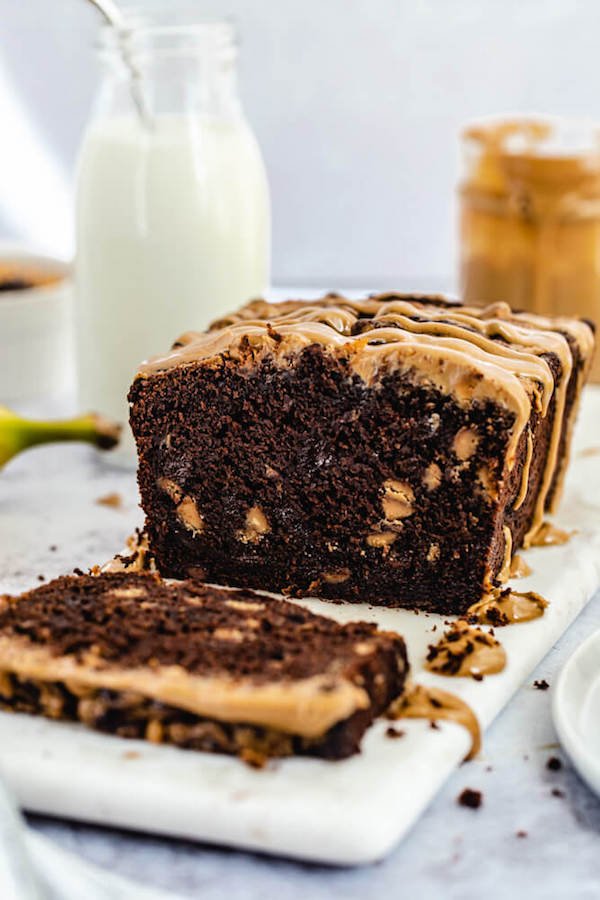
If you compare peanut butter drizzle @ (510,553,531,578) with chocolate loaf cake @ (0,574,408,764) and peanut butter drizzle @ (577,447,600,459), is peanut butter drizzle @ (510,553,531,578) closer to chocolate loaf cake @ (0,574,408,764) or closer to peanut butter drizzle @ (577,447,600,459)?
chocolate loaf cake @ (0,574,408,764)

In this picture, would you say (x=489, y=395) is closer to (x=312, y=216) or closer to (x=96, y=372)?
(x=96, y=372)

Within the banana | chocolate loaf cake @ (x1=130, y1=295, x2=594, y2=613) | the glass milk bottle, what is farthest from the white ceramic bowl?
chocolate loaf cake @ (x1=130, y1=295, x2=594, y2=613)

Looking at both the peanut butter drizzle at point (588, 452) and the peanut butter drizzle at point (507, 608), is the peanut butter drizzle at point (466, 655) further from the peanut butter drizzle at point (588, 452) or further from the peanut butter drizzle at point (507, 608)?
the peanut butter drizzle at point (588, 452)

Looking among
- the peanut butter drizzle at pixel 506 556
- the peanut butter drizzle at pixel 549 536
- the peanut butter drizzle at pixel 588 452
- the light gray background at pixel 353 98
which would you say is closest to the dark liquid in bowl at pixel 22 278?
the light gray background at pixel 353 98

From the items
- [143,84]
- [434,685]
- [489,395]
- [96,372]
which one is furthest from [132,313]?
[434,685]

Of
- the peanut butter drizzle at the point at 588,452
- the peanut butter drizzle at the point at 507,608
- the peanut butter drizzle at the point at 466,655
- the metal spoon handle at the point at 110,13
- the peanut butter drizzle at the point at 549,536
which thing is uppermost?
the metal spoon handle at the point at 110,13

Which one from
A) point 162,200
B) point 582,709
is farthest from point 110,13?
point 582,709

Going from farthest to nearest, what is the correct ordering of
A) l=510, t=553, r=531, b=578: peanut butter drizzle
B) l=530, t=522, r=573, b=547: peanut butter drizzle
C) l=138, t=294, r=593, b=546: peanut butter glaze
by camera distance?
l=530, t=522, r=573, b=547: peanut butter drizzle, l=510, t=553, r=531, b=578: peanut butter drizzle, l=138, t=294, r=593, b=546: peanut butter glaze
